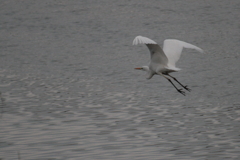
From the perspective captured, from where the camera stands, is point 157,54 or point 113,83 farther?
point 113,83

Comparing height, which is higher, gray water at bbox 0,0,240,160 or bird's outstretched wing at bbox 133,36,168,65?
bird's outstretched wing at bbox 133,36,168,65

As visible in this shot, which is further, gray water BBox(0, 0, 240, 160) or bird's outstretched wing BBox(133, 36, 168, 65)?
gray water BBox(0, 0, 240, 160)

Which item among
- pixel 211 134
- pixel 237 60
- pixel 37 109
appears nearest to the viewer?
pixel 211 134

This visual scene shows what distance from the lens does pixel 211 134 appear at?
955 centimetres

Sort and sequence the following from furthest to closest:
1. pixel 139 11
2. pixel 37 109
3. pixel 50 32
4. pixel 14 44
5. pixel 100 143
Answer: pixel 139 11
pixel 50 32
pixel 14 44
pixel 37 109
pixel 100 143

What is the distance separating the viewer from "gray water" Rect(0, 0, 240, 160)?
892 cm

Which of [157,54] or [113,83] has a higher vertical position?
[157,54]

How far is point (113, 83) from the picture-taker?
1360 cm

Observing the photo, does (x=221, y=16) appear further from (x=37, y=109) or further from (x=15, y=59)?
(x=37, y=109)

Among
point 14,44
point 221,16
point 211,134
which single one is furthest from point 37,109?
point 221,16

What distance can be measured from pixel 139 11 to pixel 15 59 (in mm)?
8013

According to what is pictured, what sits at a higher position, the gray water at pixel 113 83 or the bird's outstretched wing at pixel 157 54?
the bird's outstretched wing at pixel 157 54

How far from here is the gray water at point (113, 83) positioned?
892 centimetres

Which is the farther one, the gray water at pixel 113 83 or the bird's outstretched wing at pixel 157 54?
the gray water at pixel 113 83
